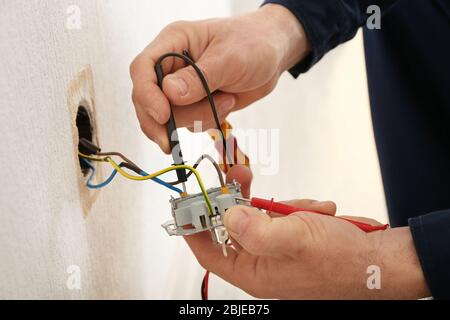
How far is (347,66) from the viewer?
1589mm

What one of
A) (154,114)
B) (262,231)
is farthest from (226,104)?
(262,231)

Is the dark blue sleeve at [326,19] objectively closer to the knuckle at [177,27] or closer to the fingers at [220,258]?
the knuckle at [177,27]

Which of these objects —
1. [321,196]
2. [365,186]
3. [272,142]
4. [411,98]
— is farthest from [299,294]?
[365,186]

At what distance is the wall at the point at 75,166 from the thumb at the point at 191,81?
97 mm

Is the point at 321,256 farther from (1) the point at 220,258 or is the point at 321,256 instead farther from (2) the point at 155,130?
(2) the point at 155,130

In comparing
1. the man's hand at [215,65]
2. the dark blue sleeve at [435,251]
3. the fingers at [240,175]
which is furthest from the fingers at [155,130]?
the dark blue sleeve at [435,251]

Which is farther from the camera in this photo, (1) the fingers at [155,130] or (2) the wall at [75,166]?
(1) the fingers at [155,130]

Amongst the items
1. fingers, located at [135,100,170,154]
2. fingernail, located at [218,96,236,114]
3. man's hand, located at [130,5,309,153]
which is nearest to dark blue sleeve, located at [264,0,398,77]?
man's hand, located at [130,5,309,153]

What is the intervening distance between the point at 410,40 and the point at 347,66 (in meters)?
0.75

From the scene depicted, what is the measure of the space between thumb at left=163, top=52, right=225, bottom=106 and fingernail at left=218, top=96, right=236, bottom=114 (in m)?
0.07

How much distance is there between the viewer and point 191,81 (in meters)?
0.53

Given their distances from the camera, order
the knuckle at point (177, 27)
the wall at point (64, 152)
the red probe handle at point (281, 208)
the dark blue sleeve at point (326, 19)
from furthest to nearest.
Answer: the dark blue sleeve at point (326, 19), the knuckle at point (177, 27), the red probe handle at point (281, 208), the wall at point (64, 152)

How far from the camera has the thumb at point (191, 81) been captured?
51 centimetres

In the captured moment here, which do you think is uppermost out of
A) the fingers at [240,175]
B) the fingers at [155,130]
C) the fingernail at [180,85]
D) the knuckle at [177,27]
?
the knuckle at [177,27]
